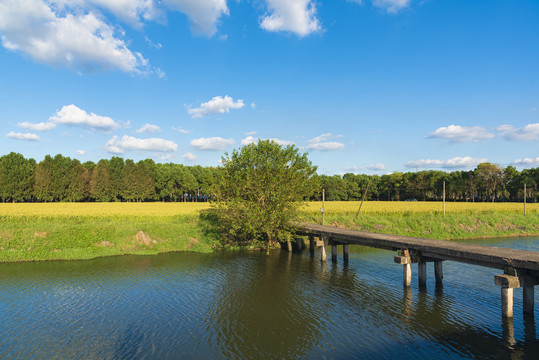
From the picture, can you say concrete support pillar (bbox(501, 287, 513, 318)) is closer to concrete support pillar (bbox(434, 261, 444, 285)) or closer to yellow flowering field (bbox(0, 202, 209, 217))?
concrete support pillar (bbox(434, 261, 444, 285))

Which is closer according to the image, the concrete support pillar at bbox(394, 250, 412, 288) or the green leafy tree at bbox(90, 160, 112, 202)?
the concrete support pillar at bbox(394, 250, 412, 288)

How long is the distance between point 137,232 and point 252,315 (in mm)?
21278

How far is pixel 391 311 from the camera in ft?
50.5

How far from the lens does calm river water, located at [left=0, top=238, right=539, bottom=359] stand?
11.7 meters

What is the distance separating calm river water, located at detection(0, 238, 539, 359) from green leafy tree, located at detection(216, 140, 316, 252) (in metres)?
5.61

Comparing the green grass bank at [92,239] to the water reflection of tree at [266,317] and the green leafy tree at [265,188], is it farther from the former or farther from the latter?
the water reflection of tree at [266,317]

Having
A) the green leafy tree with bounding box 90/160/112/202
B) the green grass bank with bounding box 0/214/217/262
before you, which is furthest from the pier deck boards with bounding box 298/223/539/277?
the green leafy tree with bounding box 90/160/112/202

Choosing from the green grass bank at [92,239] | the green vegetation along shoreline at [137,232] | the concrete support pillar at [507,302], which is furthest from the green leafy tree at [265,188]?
the concrete support pillar at [507,302]

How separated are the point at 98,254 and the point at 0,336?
16658 millimetres

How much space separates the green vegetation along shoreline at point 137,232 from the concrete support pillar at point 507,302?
58.7 ft

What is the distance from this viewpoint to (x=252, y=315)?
15102 mm

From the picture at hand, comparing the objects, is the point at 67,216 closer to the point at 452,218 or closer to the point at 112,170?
the point at 452,218

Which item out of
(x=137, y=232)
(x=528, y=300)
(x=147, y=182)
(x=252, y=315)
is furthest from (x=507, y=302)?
(x=147, y=182)

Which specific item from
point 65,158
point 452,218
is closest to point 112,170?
point 65,158
